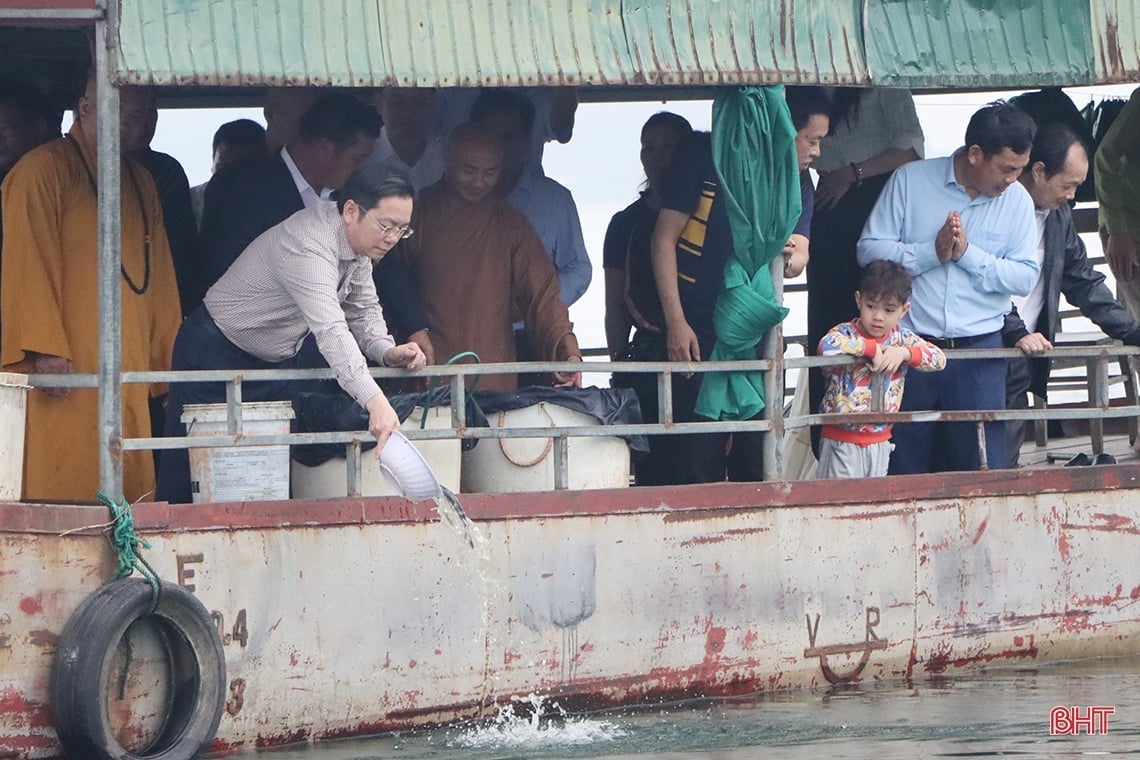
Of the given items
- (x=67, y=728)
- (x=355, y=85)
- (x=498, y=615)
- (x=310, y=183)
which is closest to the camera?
(x=67, y=728)

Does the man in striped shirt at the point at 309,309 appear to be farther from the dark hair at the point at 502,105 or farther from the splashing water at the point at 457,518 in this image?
the dark hair at the point at 502,105

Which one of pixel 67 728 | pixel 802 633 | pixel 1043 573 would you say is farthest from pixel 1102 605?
pixel 67 728

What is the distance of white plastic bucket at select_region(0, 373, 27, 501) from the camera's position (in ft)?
20.1

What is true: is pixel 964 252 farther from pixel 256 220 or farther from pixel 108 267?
pixel 108 267

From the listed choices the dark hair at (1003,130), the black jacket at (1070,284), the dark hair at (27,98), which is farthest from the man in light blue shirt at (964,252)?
the dark hair at (27,98)

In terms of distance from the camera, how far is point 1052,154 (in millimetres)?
8289

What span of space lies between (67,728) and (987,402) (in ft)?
13.9

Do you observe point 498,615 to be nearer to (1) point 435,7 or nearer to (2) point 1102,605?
(1) point 435,7

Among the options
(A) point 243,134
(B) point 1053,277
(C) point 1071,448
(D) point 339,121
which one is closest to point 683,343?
(D) point 339,121

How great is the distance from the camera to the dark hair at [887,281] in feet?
25.1

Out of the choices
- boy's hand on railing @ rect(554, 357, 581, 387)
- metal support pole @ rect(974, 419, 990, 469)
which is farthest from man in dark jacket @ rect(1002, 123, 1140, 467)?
boy's hand on railing @ rect(554, 357, 581, 387)

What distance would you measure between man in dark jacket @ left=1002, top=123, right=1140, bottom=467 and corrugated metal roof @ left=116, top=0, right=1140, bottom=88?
875mm

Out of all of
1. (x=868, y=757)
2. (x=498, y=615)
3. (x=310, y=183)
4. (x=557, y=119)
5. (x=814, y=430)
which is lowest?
(x=868, y=757)

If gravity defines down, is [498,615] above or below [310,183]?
below
